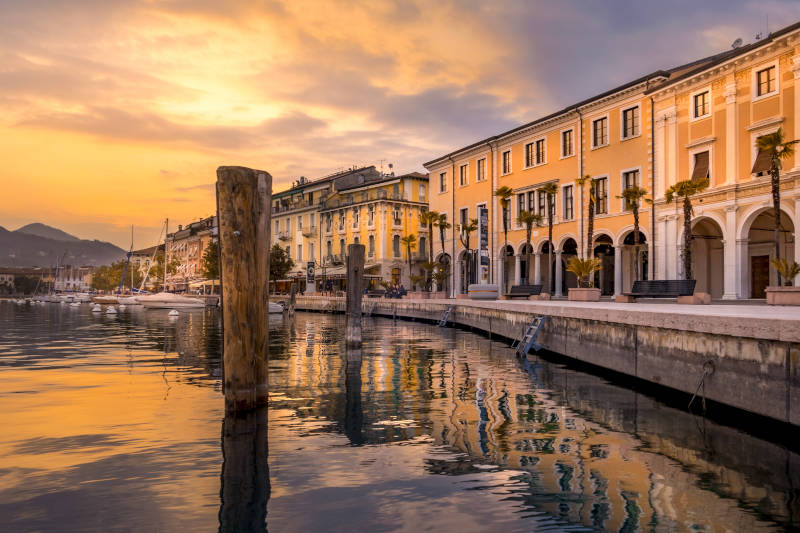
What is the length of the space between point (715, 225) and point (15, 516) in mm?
32988

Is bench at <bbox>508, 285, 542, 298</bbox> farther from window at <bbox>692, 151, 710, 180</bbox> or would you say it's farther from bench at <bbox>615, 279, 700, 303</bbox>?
window at <bbox>692, 151, 710, 180</bbox>

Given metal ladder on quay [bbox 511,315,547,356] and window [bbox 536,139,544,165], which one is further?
window [bbox 536,139,544,165]

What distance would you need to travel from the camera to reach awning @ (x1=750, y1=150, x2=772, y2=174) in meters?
26.7

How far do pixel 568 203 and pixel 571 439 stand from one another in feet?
109

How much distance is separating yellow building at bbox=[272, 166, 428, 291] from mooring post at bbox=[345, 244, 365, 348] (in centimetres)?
4337

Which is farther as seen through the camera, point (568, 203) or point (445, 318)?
point (568, 203)

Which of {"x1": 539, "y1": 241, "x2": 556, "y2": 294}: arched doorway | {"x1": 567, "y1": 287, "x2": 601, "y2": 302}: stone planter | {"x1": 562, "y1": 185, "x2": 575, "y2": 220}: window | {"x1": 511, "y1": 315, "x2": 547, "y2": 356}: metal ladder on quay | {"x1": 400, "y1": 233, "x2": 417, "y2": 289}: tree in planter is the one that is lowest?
{"x1": 511, "y1": 315, "x2": 547, "y2": 356}: metal ladder on quay

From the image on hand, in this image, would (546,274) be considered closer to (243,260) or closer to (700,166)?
(700,166)

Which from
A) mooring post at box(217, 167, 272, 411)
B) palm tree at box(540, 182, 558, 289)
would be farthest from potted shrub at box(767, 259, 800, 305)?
palm tree at box(540, 182, 558, 289)

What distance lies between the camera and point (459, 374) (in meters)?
14.3

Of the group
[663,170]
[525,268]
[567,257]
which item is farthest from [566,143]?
[525,268]

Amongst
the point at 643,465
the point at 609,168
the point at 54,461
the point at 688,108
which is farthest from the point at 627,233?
the point at 54,461

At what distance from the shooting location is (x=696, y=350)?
10.2 m

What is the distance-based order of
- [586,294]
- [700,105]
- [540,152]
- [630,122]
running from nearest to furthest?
[586,294] → [700,105] → [630,122] → [540,152]
